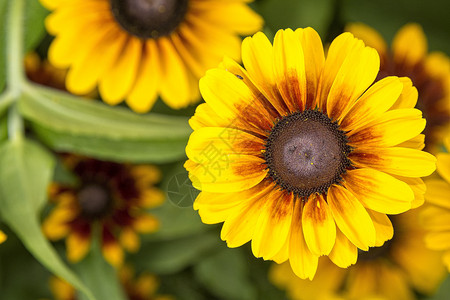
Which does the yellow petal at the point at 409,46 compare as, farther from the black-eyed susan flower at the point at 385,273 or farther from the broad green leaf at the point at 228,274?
the broad green leaf at the point at 228,274

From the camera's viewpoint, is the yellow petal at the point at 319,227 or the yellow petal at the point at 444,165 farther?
the yellow petal at the point at 444,165

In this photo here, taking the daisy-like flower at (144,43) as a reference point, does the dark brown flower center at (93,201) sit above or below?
below

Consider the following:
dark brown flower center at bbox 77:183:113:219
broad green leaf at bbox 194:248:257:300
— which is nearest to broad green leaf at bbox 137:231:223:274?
broad green leaf at bbox 194:248:257:300

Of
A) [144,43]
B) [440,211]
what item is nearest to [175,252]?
[144,43]

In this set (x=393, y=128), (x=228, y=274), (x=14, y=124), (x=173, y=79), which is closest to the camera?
(x=393, y=128)

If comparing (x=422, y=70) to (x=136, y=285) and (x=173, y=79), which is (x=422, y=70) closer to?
(x=173, y=79)

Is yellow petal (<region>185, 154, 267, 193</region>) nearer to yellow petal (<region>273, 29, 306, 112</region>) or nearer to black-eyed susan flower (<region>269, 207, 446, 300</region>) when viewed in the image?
yellow petal (<region>273, 29, 306, 112</region>)

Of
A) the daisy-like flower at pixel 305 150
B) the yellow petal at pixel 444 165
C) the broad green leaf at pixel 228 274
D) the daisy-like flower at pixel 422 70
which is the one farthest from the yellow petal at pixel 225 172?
the broad green leaf at pixel 228 274
